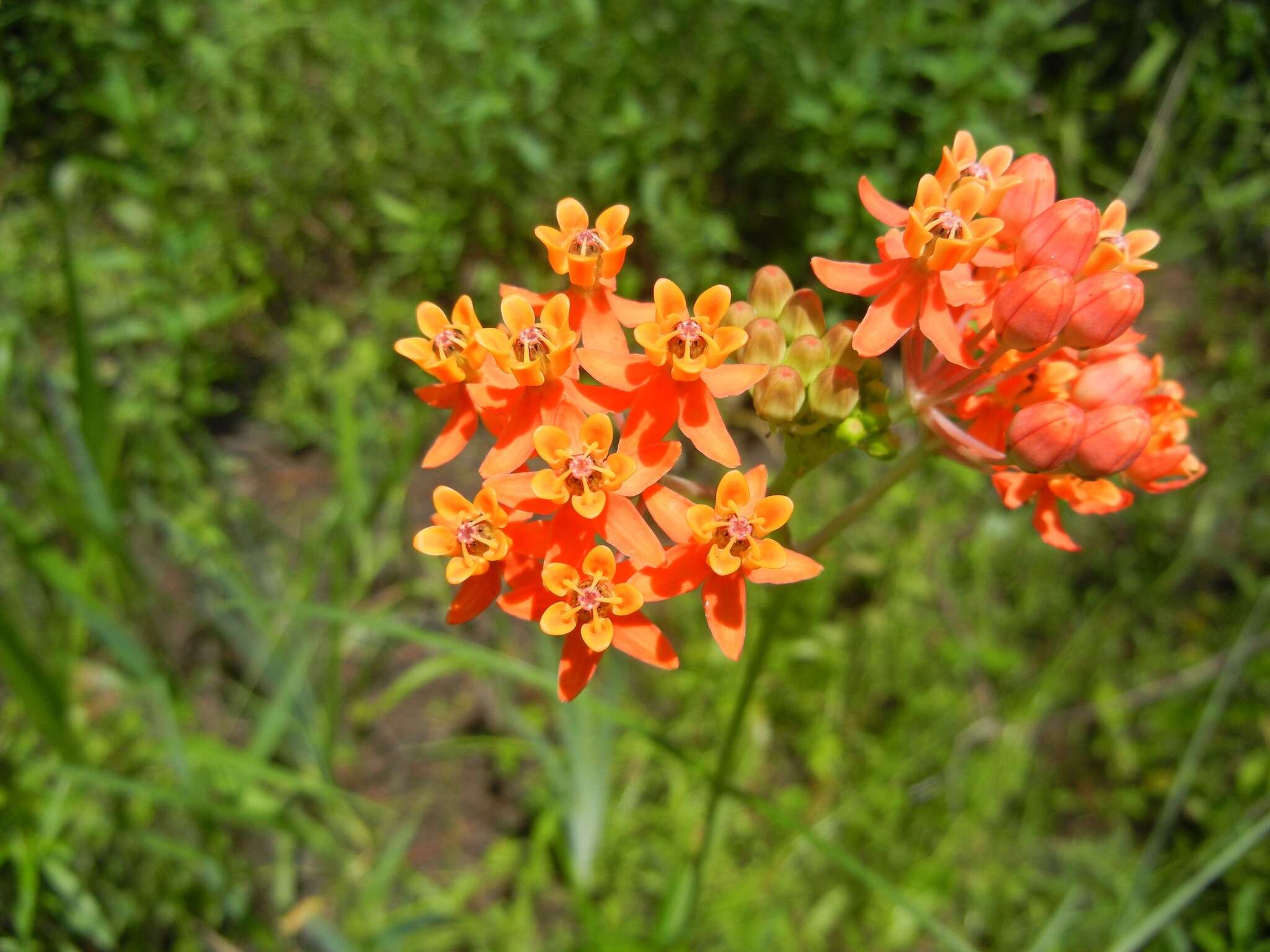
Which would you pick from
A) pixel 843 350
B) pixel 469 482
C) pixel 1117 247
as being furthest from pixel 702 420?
pixel 469 482

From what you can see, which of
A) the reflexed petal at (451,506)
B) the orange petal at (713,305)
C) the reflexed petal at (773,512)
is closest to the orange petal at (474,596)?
the reflexed petal at (451,506)

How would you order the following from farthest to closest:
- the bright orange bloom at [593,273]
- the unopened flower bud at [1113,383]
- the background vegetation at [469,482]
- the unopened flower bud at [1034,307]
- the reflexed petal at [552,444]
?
the background vegetation at [469,482]
the bright orange bloom at [593,273]
the unopened flower bud at [1113,383]
the reflexed petal at [552,444]
the unopened flower bud at [1034,307]

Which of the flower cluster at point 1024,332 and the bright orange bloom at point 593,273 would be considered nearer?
the flower cluster at point 1024,332

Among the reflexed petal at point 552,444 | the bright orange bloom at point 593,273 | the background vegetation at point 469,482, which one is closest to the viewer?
the reflexed petal at point 552,444

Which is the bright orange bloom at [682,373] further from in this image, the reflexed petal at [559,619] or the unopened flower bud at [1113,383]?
the unopened flower bud at [1113,383]

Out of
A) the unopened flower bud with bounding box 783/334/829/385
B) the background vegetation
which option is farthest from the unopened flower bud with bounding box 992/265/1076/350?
the background vegetation

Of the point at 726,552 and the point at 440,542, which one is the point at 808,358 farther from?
the point at 440,542

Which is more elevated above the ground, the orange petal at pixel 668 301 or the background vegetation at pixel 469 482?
the orange petal at pixel 668 301
